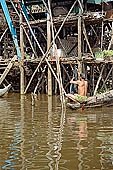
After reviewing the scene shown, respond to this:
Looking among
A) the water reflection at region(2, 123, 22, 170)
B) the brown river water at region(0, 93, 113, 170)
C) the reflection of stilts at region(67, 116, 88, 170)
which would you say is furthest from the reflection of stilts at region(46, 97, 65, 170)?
the water reflection at region(2, 123, 22, 170)

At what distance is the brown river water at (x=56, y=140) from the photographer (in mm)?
7145

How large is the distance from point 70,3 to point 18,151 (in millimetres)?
17531

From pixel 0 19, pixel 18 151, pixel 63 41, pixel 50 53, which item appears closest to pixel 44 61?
pixel 50 53

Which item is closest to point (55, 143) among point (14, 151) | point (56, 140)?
point (56, 140)

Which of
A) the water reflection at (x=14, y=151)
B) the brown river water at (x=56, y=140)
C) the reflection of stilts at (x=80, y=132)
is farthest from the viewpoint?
the reflection of stilts at (x=80, y=132)

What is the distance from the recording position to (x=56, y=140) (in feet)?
29.9

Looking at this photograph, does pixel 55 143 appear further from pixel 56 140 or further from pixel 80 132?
pixel 80 132

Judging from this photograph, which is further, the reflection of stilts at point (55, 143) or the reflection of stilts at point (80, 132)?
the reflection of stilts at point (80, 132)

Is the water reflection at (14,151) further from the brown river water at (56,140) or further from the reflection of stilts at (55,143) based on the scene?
the reflection of stilts at (55,143)

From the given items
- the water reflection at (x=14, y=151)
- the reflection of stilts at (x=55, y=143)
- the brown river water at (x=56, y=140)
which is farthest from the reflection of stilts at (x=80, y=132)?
the water reflection at (x=14, y=151)

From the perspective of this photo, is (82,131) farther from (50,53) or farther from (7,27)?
(7,27)

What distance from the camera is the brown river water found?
7145mm

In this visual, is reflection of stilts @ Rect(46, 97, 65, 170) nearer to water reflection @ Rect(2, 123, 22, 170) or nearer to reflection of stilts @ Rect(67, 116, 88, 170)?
reflection of stilts @ Rect(67, 116, 88, 170)

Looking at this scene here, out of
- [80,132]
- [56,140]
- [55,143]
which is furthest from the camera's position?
[80,132]
